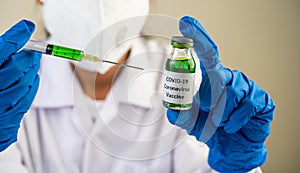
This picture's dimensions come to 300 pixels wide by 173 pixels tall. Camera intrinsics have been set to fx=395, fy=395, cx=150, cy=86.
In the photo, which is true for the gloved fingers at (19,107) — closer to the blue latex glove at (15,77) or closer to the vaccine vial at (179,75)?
the blue latex glove at (15,77)

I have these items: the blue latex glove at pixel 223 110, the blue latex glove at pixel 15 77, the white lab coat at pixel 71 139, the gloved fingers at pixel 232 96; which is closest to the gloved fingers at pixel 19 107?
the blue latex glove at pixel 15 77

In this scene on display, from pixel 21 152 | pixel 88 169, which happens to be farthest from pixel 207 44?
pixel 21 152

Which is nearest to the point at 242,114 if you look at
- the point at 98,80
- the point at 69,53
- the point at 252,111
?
the point at 252,111

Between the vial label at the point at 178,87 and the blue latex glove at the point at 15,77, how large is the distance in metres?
0.38

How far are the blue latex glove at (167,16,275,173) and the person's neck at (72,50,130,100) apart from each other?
0.93ft

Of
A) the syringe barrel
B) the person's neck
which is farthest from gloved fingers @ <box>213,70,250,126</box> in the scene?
the syringe barrel

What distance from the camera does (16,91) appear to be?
1038 millimetres

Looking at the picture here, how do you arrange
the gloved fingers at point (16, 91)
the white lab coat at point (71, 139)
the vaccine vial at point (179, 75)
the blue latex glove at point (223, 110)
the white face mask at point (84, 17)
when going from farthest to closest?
the white face mask at point (84, 17), the white lab coat at point (71, 139), the gloved fingers at point (16, 91), the blue latex glove at point (223, 110), the vaccine vial at point (179, 75)

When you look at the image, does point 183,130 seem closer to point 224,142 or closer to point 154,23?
point 224,142

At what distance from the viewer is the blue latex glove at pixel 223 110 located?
0.92 m

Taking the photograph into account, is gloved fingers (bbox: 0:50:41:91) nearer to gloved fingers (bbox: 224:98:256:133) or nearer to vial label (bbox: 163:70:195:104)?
vial label (bbox: 163:70:195:104)

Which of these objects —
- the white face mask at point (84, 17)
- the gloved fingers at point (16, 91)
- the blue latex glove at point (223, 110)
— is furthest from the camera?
the white face mask at point (84, 17)

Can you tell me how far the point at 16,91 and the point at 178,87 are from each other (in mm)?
472

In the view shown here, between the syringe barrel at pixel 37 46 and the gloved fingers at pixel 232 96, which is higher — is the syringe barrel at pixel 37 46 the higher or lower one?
the higher one
